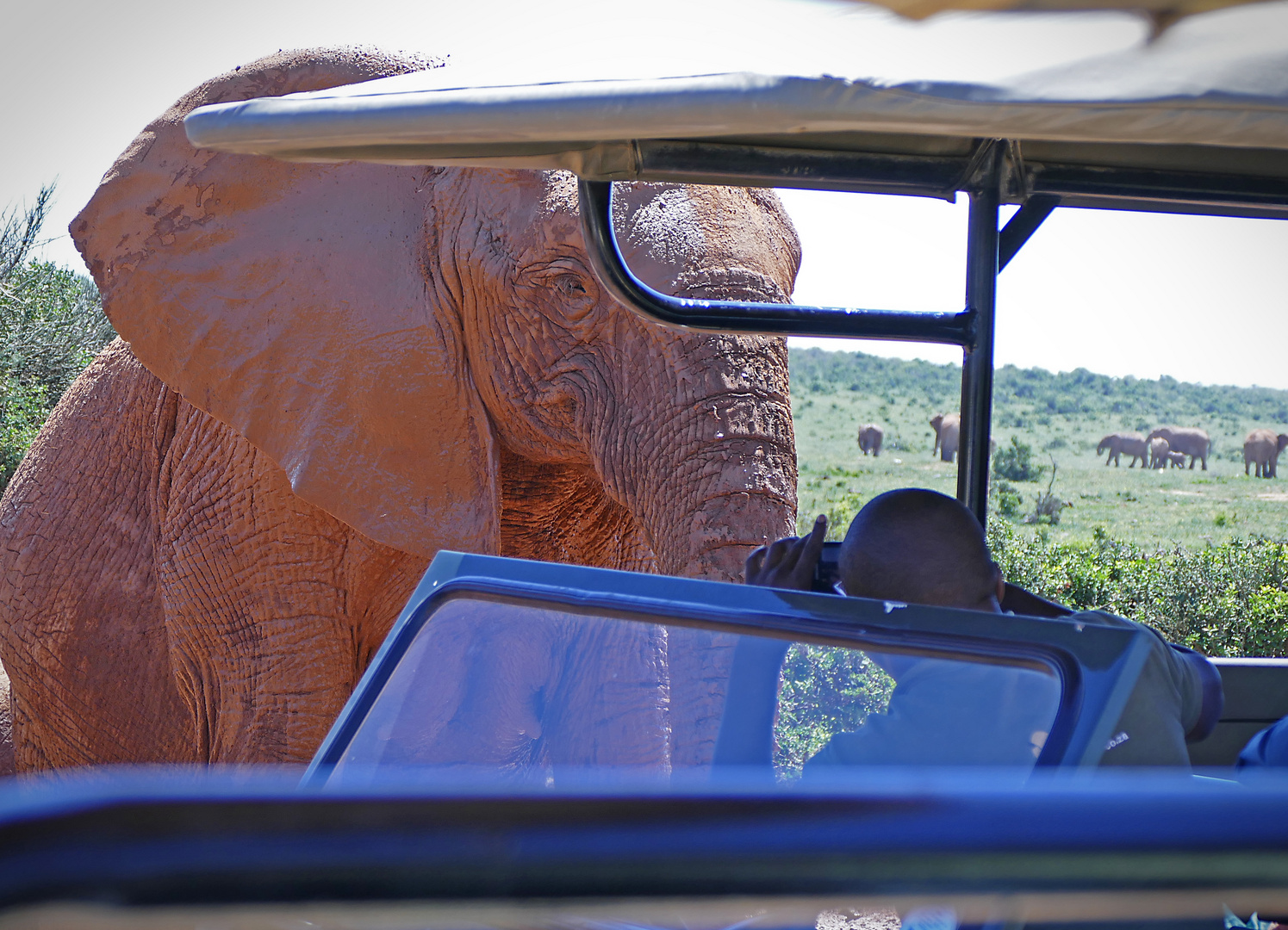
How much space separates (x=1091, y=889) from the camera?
1.44 ft

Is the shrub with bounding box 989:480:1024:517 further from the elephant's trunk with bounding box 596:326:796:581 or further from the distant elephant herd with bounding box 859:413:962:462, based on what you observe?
the elephant's trunk with bounding box 596:326:796:581

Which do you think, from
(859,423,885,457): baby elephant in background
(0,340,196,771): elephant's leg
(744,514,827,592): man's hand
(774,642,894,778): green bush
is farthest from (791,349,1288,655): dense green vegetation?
(774,642,894,778): green bush

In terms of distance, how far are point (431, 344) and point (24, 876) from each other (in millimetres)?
2959

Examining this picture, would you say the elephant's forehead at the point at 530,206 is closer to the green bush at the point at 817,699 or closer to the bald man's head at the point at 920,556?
the bald man's head at the point at 920,556

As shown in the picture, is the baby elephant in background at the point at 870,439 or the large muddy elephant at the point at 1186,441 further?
the large muddy elephant at the point at 1186,441

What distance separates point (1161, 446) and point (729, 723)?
30.1 metres

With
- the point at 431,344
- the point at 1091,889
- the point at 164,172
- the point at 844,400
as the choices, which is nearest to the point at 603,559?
the point at 431,344

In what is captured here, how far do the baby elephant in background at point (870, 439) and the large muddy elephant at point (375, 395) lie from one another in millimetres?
23796

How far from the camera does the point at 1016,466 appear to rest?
78.0ft

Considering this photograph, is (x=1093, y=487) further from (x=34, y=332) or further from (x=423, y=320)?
(x=423, y=320)

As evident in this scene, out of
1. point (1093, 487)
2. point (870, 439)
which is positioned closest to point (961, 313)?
point (1093, 487)

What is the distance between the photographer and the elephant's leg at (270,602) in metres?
3.68

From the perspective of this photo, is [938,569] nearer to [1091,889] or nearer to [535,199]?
[1091,889]

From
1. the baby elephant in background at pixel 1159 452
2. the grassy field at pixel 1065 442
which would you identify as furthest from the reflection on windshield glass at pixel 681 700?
the baby elephant in background at pixel 1159 452
